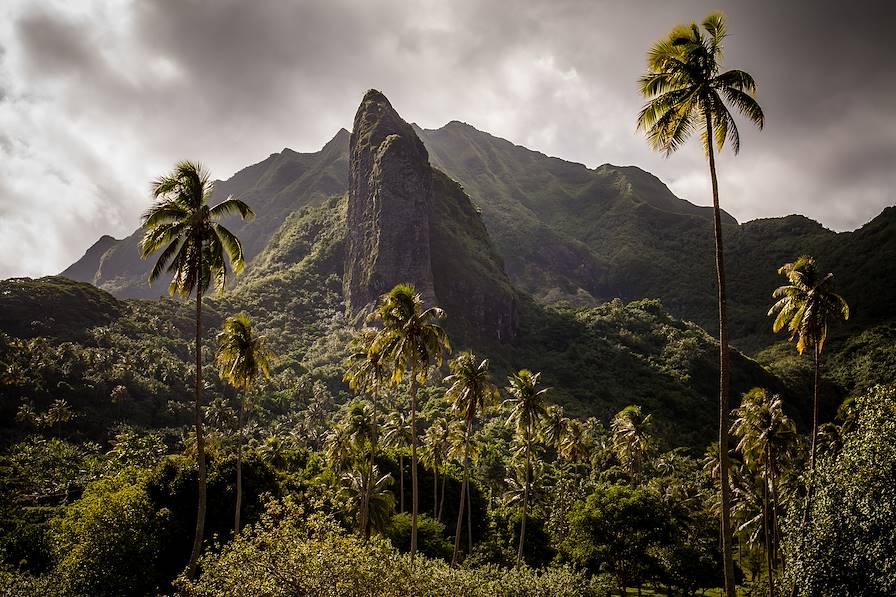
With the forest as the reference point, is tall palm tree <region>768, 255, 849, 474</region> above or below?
above

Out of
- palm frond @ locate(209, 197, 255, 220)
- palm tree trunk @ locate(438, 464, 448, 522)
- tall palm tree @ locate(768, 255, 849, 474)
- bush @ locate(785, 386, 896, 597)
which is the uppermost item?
palm frond @ locate(209, 197, 255, 220)

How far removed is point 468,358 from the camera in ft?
126

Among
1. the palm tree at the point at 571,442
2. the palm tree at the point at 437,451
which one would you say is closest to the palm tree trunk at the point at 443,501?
the palm tree at the point at 437,451

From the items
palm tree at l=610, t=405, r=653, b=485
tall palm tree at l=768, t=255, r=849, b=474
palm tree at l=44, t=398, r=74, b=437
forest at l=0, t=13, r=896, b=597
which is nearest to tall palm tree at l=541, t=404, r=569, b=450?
forest at l=0, t=13, r=896, b=597

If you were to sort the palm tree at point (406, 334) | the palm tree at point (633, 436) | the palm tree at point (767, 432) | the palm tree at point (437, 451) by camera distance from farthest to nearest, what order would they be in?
the palm tree at point (633, 436)
the palm tree at point (437, 451)
the palm tree at point (767, 432)
the palm tree at point (406, 334)

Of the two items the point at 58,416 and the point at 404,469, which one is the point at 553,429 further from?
the point at 58,416

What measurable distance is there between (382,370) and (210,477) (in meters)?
14.6

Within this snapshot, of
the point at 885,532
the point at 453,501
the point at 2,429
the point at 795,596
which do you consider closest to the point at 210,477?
the point at 453,501

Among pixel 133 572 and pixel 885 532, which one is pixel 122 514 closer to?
pixel 133 572

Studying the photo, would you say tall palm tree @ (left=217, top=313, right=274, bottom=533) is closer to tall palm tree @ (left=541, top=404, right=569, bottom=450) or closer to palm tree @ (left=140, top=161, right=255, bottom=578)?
palm tree @ (left=140, top=161, right=255, bottom=578)

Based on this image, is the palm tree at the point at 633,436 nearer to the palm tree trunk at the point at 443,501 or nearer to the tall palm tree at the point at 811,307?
the palm tree trunk at the point at 443,501

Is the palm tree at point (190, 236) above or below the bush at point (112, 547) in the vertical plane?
above

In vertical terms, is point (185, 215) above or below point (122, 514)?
above

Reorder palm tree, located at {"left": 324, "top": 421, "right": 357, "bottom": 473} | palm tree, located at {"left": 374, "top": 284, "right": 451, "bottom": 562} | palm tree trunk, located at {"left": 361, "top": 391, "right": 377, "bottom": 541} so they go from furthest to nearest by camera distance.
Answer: palm tree, located at {"left": 324, "top": 421, "right": 357, "bottom": 473}
palm tree trunk, located at {"left": 361, "top": 391, "right": 377, "bottom": 541}
palm tree, located at {"left": 374, "top": 284, "right": 451, "bottom": 562}
